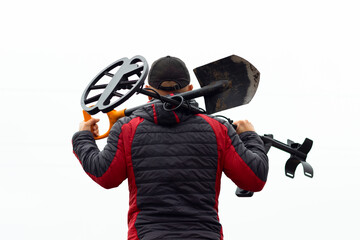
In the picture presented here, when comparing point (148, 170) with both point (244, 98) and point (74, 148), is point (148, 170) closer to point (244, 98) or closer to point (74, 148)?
point (74, 148)

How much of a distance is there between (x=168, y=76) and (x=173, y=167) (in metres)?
0.63

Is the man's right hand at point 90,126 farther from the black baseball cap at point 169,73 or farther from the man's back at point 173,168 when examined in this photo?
the black baseball cap at point 169,73

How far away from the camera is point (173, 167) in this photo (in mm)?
3594

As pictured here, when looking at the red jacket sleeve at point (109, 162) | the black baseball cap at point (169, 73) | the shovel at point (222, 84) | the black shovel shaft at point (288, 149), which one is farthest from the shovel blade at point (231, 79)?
the red jacket sleeve at point (109, 162)

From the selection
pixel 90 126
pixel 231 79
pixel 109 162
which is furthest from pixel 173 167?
pixel 231 79

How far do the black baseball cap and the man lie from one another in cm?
18

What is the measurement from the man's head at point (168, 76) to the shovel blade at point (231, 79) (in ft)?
1.18

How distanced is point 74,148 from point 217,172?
0.97 meters

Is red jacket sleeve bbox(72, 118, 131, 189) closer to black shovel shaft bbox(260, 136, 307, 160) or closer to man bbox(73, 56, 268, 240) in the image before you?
man bbox(73, 56, 268, 240)

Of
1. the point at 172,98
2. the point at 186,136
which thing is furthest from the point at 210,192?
the point at 172,98

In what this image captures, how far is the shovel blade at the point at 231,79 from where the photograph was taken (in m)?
4.14

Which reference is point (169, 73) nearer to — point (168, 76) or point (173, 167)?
point (168, 76)

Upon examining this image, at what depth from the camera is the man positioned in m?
3.55

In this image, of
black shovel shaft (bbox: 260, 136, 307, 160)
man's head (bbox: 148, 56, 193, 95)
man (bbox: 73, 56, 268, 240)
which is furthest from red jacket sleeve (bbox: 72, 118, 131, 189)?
black shovel shaft (bbox: 260, 136, 307, 160)
